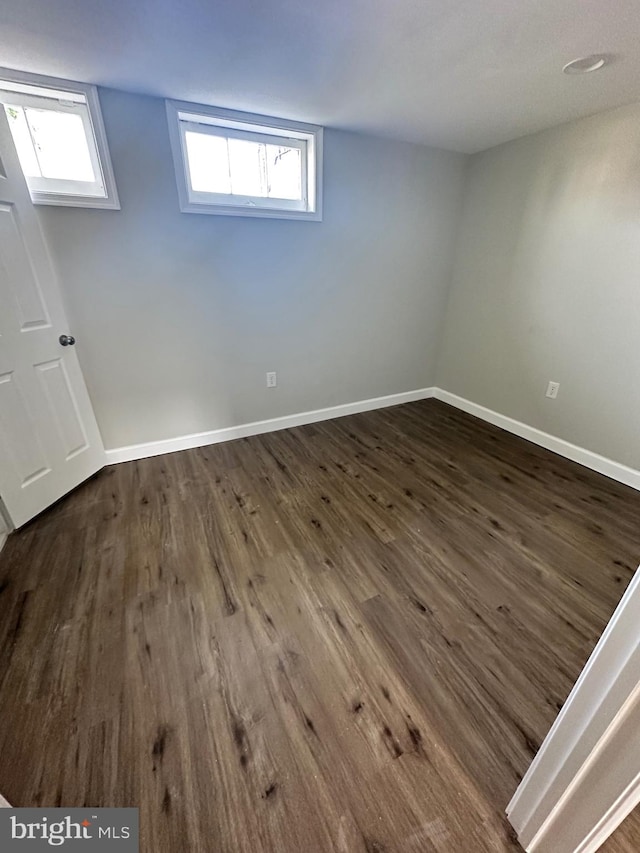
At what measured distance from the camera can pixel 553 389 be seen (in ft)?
8.62

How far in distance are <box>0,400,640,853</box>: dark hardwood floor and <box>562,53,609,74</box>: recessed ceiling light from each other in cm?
213

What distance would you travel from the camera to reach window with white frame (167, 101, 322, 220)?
6.81ft

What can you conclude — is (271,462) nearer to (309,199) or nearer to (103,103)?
(309,199)

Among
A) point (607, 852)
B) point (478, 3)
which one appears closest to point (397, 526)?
point (607, 852)

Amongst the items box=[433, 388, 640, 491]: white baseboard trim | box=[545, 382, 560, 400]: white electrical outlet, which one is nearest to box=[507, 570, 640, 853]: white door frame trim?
box=[433, 388, 640, 491]: white baseboard trim

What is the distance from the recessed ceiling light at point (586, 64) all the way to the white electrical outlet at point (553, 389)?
68.2 inches

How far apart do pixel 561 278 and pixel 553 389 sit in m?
0.79

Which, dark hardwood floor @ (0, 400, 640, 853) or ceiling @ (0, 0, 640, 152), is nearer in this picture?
dark hardwood floor @ (0, 400, 640, 853)

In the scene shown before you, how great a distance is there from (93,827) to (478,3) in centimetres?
275

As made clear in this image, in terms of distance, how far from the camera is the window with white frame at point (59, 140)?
173 cm

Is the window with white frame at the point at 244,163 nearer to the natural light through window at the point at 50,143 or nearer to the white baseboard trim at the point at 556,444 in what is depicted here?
the natural light through window at the point at 50,143

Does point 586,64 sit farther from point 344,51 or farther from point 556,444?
point 556,444

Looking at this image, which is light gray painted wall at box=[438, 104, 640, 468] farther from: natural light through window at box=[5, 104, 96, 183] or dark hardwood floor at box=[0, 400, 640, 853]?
natural light through window at box=[5, 104, 96, 183]

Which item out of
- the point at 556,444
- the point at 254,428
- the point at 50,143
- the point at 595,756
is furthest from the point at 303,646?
the point at 50,143
